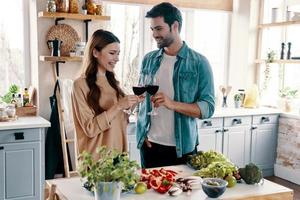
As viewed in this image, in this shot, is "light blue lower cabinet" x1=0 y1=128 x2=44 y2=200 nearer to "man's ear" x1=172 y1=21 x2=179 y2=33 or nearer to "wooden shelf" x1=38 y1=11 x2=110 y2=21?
"wooden shelf" x1=38 y1=11 x2=110 y2=21

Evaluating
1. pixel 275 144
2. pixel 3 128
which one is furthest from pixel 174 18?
pixel 275 144

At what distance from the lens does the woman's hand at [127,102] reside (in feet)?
6.95

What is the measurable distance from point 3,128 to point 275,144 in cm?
328

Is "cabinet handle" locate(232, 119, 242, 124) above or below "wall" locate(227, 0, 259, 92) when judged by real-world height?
below

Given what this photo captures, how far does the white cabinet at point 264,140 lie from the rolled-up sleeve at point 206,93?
252cm

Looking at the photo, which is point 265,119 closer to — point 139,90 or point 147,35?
point 147,35

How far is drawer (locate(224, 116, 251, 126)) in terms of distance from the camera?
4516mm

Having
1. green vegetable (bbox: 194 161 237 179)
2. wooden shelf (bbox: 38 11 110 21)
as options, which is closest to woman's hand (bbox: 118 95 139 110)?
green vegetable (bbox: 194 161 237 179)

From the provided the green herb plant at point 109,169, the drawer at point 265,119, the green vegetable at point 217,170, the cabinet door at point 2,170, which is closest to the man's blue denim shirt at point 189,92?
the green vegetable at point 217,170

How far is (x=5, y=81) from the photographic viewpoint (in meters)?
4.09

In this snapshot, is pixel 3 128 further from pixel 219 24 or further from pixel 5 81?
pixel 219 24

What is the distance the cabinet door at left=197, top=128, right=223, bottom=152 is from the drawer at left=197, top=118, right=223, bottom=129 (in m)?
0.05

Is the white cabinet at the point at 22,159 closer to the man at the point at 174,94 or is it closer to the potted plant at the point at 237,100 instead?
the man at the point at 174,94

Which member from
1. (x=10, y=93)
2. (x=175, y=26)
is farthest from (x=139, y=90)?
(x=10, y=93)
